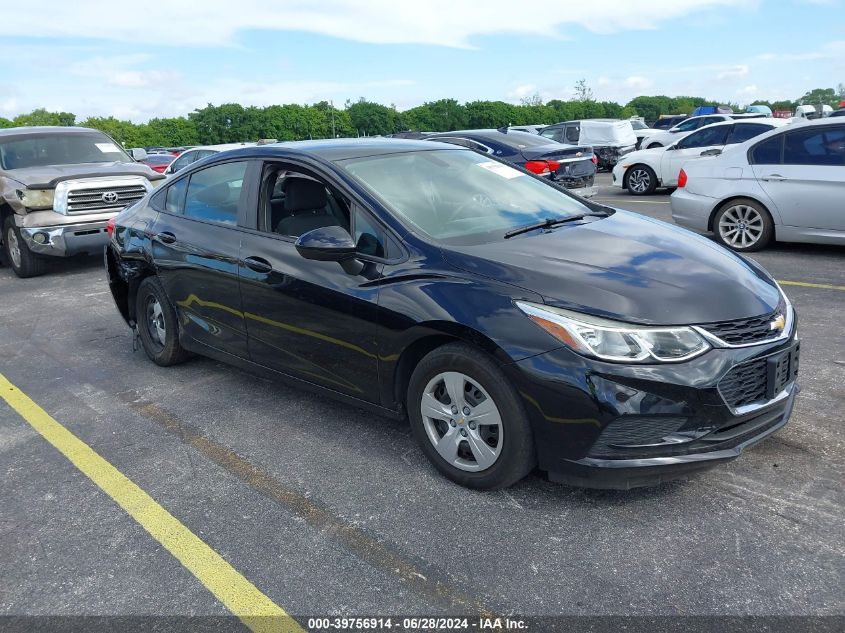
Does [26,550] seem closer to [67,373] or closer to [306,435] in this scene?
[306,435]

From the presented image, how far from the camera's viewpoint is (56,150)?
1023 cm

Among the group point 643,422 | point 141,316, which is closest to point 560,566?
point 643,422

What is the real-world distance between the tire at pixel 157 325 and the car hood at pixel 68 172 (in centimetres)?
462

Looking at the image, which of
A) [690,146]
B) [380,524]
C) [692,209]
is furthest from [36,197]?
[690,146]

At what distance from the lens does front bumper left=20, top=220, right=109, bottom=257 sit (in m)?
9.09

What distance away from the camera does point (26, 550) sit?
124 inches

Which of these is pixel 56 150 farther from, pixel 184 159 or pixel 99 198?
pixel 184 159

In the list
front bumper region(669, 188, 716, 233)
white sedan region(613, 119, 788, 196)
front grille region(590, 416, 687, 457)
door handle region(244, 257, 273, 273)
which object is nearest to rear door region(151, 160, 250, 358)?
door handle region(244, 257, 273, 273)

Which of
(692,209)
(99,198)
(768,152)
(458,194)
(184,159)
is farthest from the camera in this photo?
(184,159)

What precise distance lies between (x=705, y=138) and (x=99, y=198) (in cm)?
1107

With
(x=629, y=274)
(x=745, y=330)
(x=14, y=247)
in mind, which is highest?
(x=629, y=274)

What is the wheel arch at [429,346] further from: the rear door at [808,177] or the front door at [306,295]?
the rear door at [808,177]

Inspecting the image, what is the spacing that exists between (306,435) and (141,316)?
213 cm

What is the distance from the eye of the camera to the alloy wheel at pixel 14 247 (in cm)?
954
